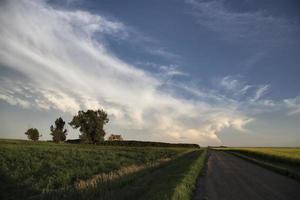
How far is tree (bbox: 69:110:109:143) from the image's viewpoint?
10617cm

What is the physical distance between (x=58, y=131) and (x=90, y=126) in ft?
129

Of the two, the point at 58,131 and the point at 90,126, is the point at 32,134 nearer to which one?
the point at 58,131

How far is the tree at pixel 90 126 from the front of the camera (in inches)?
4180

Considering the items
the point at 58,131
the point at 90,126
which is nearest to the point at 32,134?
the point at 58,131

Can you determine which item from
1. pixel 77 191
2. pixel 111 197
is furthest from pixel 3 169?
pixel 111 197

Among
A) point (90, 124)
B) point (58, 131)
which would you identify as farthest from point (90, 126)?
point (58, 131)

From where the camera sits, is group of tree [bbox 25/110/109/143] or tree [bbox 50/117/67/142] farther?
tree [bbox 50/117/67/142]

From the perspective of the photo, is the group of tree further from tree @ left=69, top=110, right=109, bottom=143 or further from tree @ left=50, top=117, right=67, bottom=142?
tree @ left=50, top=117, right=67, bottom=142

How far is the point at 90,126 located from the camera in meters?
106

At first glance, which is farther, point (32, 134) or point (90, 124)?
point (32, 134)

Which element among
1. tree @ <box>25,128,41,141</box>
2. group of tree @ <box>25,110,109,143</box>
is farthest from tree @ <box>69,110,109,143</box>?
tree @ <box>25,128,41,141</box>

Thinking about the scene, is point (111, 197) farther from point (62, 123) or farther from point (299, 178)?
point (62, 123)

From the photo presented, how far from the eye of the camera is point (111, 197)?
11805mm

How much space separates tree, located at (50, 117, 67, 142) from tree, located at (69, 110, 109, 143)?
33.7m
